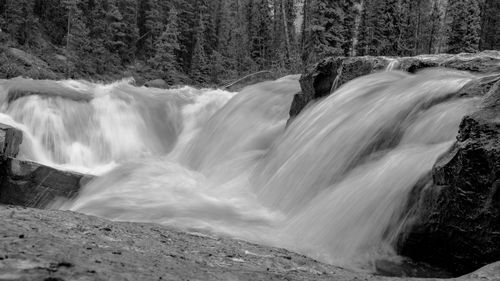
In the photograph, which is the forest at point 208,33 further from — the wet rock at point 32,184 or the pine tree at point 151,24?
the wet rock at point 32,184

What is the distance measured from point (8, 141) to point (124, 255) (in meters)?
6.76

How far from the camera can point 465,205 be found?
3.75m

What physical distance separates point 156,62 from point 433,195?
102 ft

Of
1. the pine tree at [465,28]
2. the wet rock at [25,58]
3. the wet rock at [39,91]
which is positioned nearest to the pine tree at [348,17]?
the pine tree at [465,28]

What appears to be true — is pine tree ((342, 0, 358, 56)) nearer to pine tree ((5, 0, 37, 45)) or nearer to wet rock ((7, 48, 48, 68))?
wet rock ((7, 48, 48, 68))

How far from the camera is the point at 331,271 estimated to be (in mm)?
2869

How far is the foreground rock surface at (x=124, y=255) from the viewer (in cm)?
170

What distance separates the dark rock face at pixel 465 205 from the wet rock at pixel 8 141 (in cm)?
654

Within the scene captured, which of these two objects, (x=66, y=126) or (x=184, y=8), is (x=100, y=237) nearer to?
(x=66, y=126)

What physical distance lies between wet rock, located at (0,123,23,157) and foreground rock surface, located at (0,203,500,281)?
5.22 meters

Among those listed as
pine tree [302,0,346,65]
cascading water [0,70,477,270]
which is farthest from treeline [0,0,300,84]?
cascading water [0,70,477,270]

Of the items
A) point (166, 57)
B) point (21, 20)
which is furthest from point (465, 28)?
point (21, 20)

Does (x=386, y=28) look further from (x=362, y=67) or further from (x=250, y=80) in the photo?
(x=362, y=67)

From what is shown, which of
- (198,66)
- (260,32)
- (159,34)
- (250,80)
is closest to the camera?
(250,80)
